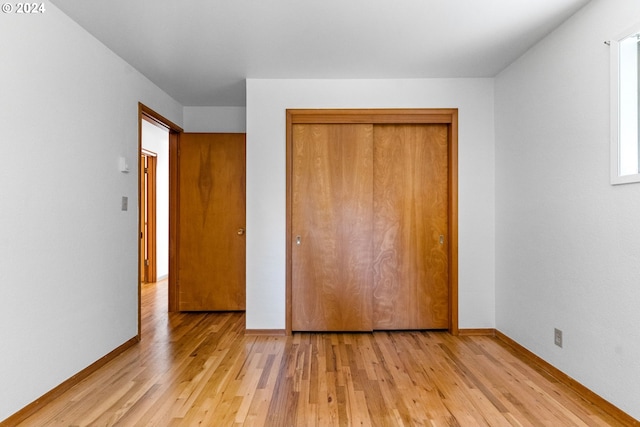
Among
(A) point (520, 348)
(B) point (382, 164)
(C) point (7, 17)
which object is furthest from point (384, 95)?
(C) point (7, 17)

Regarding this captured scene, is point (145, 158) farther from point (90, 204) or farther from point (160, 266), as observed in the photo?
point (90, 204)

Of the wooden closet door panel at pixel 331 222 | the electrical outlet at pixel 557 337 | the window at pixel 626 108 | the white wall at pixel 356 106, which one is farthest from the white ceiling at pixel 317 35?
the electrical outlet at pixel 557 337

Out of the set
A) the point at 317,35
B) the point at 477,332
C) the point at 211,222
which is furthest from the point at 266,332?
the point at 317,35

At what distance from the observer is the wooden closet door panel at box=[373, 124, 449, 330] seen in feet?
12.3

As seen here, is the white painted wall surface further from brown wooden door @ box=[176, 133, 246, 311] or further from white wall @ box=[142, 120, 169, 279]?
white wall @ box=[142, 120, 169, 279]

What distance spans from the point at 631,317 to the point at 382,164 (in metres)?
2.25

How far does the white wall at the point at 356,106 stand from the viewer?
142 inches

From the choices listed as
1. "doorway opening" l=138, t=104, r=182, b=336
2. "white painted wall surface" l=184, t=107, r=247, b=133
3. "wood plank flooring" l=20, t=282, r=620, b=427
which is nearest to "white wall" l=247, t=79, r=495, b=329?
"wood plank flooring" l=20, t=282, r=620, b=427

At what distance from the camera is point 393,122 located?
369 centimetres

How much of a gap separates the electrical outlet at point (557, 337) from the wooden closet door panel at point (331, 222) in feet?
4.99

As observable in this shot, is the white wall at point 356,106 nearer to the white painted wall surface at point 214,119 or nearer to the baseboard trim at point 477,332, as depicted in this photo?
the baseboard trim at point 477,332

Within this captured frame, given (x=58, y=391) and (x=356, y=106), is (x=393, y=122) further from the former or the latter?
(x=58, y=391)

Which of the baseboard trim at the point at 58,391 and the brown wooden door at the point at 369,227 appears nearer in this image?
the baseboard trim at the point at 58,391

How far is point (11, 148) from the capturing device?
206 cm
